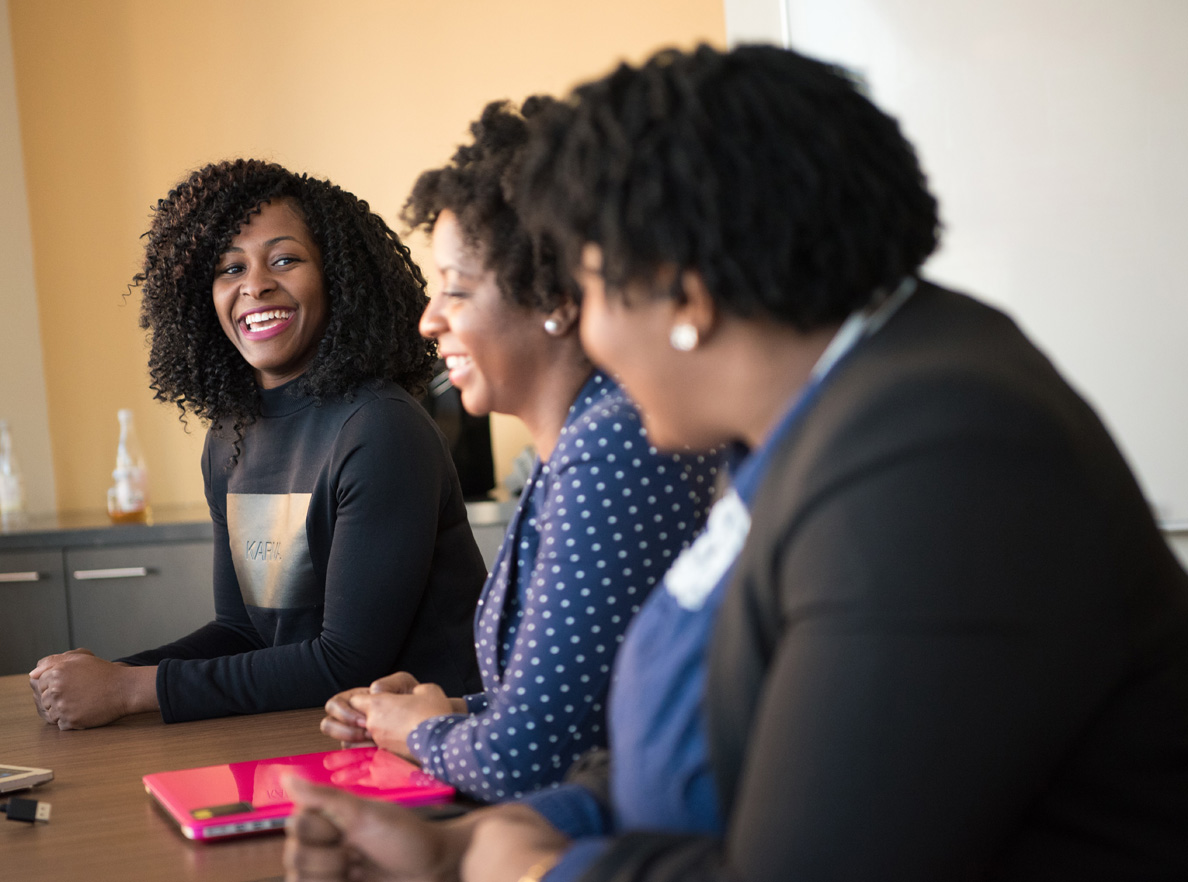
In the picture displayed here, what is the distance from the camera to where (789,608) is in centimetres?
56

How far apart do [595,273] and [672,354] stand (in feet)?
0.22

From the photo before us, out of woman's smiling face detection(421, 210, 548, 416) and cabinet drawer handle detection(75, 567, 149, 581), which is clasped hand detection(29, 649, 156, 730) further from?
cabinet drawer handle detection(75, 567, 149, 581)

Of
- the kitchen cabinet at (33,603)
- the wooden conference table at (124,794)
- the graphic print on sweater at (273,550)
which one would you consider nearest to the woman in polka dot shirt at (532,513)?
the wooden conference table at (124,794)

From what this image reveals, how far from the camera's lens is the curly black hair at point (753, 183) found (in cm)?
62

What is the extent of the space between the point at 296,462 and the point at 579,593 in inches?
34.9

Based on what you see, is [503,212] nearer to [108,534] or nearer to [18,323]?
[108,534]

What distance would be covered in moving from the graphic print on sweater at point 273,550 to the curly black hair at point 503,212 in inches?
25.9

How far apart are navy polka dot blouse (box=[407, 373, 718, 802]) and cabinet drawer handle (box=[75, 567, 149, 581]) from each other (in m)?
2.22

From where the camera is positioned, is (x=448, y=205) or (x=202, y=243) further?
(x=202, y=243)

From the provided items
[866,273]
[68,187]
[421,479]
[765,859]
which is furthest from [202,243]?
[68,187]

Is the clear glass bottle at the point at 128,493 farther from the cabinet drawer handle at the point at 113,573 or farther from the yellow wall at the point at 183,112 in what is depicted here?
the yellow wall at the point at 183,112

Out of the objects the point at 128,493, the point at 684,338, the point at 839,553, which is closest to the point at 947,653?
the point at 839,553

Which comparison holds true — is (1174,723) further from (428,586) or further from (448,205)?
(428,586)

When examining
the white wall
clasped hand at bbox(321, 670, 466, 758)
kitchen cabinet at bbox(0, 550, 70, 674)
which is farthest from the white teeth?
the white wall
